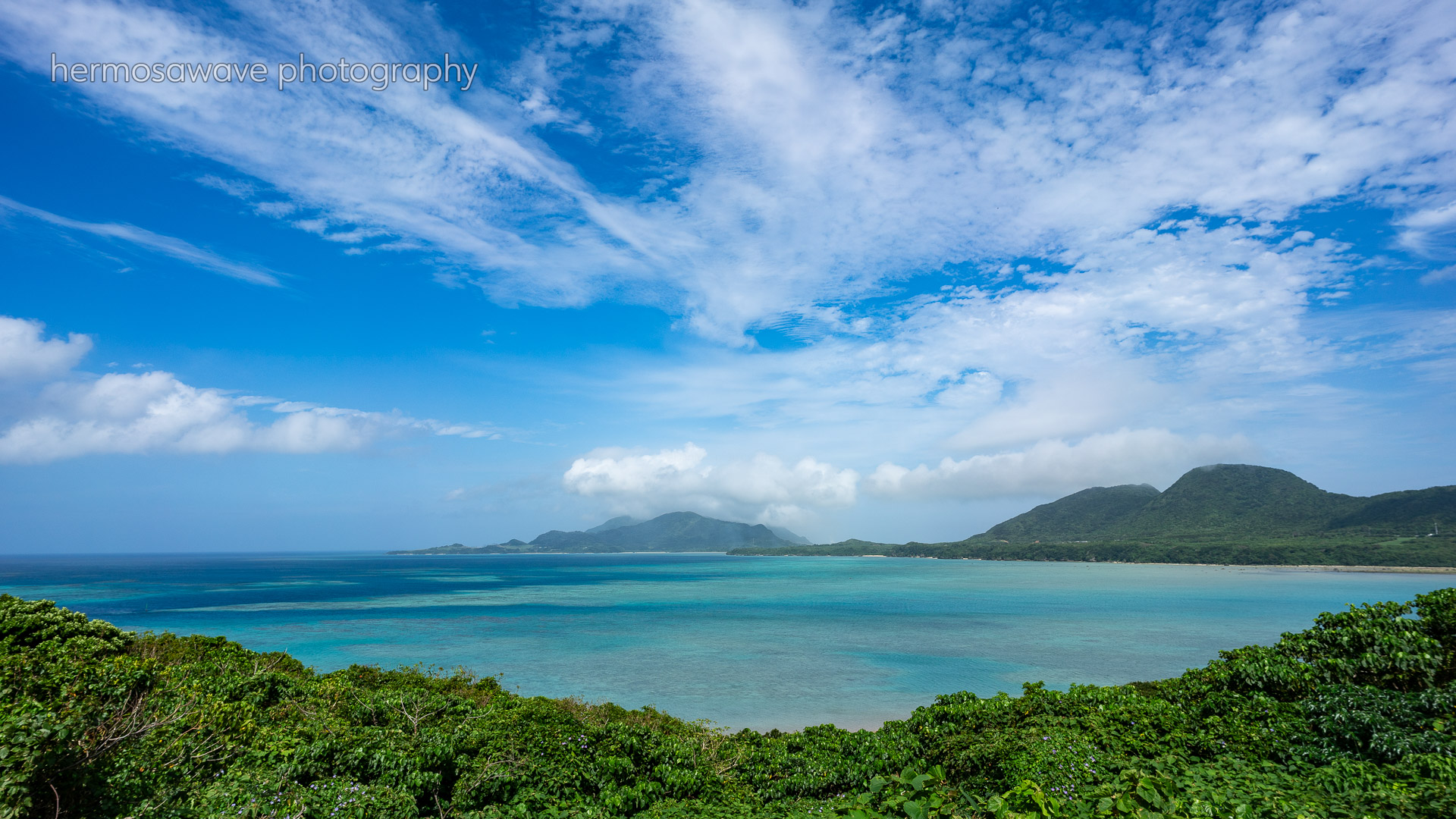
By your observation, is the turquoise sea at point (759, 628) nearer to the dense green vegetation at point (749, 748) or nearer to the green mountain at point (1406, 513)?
the dense green vegetation at point (749, 748)

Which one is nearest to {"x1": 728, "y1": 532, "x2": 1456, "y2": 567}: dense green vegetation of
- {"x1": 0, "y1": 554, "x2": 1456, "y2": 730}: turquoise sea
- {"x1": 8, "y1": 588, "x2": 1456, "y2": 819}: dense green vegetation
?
{"x1": 0, "y1": 554, "x2": 1456, "y2": 730}: turquoise sea

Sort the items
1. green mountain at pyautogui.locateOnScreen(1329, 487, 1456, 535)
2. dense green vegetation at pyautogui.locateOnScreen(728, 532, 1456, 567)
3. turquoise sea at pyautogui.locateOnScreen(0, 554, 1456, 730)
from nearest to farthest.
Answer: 1. turquoise sea at pyautogui.locateOnScreen(0, 554, 1456, 730)
2. dense green vegetation at pyautogui.locateOnScreen(728, 532, 1456, 567)
3. green mountain at pyautogui.locateOnScreen(1329, 487, 1456, 535)

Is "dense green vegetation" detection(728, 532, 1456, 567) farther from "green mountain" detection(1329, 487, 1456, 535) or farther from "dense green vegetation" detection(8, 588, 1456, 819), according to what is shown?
"dense green vegetation" detection(8, 588, 1456, 819)

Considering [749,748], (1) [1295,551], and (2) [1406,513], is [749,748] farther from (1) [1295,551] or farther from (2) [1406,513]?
(2) [1406,513]

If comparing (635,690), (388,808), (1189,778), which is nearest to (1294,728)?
(1189,778)

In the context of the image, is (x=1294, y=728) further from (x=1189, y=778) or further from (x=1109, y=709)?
(x=1189, y=778)

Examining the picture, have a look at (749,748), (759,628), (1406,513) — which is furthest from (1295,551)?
(749,748)

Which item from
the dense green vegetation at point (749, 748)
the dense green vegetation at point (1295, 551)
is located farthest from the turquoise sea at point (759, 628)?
the dense green vegetation at point (1295, 551)

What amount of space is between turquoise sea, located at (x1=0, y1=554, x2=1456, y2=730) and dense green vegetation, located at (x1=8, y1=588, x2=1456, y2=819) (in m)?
16.2

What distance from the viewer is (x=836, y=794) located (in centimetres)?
1084

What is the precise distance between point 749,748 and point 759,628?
43.8m

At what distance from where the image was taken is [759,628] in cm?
5491

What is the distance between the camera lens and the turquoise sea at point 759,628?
1309 inches

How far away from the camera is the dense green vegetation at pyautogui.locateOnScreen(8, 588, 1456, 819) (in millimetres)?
5941
